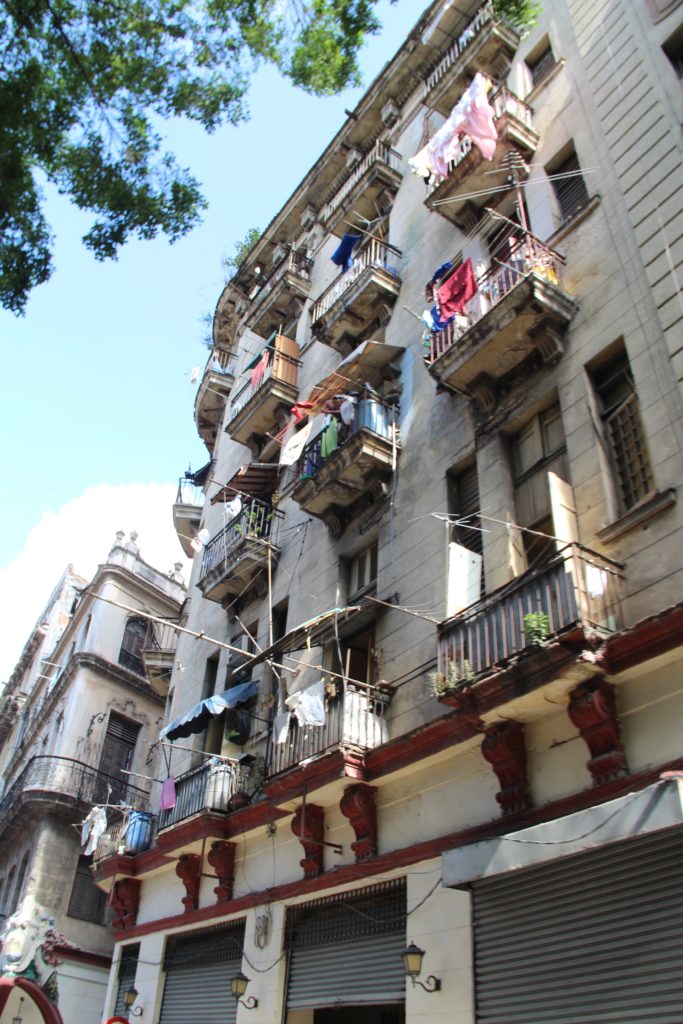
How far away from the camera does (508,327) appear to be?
41.1 feet

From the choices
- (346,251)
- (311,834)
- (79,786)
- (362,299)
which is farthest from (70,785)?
(346,251)

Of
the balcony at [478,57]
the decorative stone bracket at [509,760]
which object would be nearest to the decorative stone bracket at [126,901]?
the decorative stone bracket at [509,760]

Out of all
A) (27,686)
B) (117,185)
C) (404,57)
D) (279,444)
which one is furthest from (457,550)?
(27,686)

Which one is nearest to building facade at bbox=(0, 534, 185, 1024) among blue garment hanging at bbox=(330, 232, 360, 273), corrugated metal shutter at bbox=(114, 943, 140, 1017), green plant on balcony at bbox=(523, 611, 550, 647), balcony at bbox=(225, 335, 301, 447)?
corrugated metal shutter at bbox=(114, 943, 140, 1017)

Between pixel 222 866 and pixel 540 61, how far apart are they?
55.9 ft

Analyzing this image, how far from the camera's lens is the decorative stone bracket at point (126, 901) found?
18.4m

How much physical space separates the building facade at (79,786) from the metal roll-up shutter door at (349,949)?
305 inches

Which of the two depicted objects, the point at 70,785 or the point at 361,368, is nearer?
the point at 361,368

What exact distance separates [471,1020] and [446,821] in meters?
2.31

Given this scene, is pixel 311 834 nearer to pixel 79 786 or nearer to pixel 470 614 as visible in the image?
pixel 470 614

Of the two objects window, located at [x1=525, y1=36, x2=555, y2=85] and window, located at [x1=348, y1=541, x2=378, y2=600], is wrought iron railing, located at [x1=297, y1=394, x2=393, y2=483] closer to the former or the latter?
window, located at [x1=348, y1=541, x2=378, y2=600]

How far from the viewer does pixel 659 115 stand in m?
12.4

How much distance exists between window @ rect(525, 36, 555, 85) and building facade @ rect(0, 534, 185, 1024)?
1425 centimetres

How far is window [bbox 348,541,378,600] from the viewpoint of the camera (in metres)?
15.5
